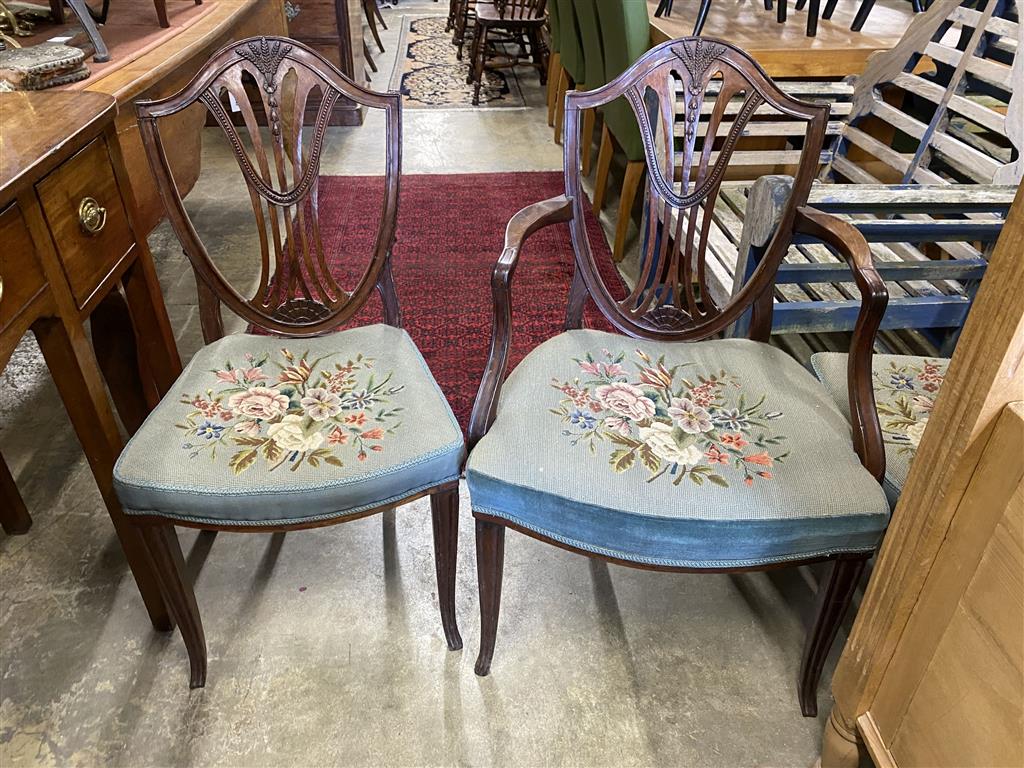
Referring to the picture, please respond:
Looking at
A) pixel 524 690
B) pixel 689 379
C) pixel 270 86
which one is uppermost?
pixel 270 86

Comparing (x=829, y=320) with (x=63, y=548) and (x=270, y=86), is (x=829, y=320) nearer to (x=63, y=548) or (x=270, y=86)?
(x=270, y=86)

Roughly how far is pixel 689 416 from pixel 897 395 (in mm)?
409

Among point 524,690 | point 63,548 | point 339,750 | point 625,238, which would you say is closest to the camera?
point 339,750

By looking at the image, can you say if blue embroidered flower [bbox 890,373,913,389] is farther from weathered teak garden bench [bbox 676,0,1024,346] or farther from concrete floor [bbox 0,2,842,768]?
concrete floor [bbox 0,2,842,768]

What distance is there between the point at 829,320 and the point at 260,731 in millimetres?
1394

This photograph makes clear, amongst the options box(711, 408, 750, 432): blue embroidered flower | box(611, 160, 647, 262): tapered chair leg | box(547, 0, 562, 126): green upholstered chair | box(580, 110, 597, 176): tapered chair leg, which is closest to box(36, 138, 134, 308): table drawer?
box(711, 408, 750, 432): blue embroidered flower

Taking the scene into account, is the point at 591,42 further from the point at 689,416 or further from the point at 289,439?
the point at 289,439

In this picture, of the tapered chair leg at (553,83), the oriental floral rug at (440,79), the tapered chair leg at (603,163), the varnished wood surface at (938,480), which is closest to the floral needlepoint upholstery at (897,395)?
the varnished wood surface at (938,480)

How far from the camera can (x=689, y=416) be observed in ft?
3.72

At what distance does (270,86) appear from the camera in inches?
49.4

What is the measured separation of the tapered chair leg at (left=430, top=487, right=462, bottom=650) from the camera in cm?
113

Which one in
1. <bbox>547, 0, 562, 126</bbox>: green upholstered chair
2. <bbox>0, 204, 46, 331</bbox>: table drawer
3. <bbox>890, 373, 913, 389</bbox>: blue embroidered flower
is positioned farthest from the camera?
<bbox>547, 0, 562, 126</bbox>: green upholstered chair

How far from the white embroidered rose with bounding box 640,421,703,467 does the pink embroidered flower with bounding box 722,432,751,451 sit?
2.1 inches

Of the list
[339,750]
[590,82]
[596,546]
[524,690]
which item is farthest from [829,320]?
[590,82]
